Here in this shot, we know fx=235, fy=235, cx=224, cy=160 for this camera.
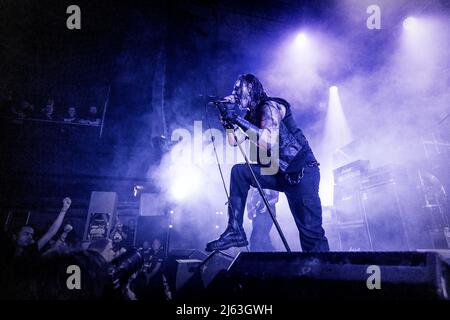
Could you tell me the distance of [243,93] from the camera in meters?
2.71

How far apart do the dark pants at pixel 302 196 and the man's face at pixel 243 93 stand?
0.75 m

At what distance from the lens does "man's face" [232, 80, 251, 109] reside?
2709mm

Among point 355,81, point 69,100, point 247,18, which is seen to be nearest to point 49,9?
point 69,100

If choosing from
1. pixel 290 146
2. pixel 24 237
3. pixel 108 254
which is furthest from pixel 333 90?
pixel 24 237

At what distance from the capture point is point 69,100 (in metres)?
7.45

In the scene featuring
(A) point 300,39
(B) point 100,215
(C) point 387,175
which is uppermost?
(A) point 300,39

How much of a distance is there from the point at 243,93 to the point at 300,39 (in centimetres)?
539

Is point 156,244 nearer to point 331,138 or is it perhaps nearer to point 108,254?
point 108,254

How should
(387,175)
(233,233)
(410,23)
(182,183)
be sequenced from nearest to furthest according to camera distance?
(233,233), (387,175), (410,23), (182,183)

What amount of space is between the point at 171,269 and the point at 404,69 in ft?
25.6

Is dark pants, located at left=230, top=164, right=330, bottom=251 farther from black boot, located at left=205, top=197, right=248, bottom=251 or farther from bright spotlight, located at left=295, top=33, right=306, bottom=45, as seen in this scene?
bright spotlight, located at left=295, top=33, right=306, bottom=45

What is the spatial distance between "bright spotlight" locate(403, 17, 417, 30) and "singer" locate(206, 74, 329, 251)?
6180mm
